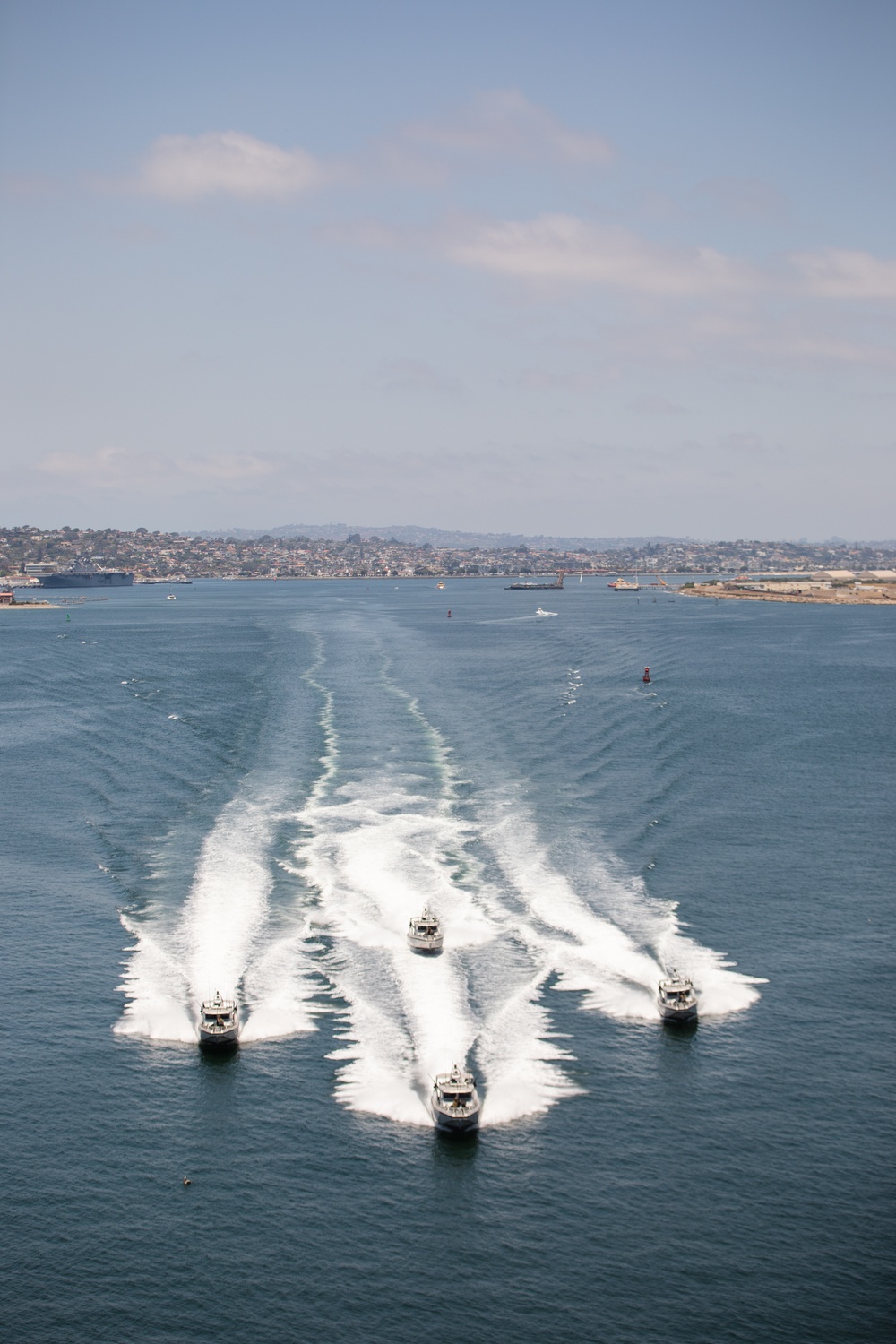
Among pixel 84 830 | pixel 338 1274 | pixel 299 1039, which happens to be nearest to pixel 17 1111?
pixel 299 1039

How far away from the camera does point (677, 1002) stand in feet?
131

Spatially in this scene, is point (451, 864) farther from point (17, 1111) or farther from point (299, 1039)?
point (17, 1111)

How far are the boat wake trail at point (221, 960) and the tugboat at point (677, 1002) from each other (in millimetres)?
12082

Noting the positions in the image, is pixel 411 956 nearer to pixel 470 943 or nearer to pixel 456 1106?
pixel 470 943

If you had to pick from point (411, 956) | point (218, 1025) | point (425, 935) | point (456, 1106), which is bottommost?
point (456, 1106)

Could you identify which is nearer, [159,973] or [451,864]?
[159,973]

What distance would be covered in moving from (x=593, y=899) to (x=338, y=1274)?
24192 mm

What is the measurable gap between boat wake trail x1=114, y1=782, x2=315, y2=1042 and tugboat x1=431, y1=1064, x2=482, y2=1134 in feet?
23.8

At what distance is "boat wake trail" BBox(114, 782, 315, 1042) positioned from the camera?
40469 mm

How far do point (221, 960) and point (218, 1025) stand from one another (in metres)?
6.37

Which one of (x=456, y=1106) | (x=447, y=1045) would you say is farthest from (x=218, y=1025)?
(x=456, y=1106)

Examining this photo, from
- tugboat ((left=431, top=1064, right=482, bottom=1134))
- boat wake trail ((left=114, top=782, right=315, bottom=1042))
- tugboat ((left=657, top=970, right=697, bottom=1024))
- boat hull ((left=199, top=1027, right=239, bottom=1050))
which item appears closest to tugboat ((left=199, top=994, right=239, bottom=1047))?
boat hull ((left=199, top=1027, right=239, bottom=1050))

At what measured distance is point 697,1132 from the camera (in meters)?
34.1

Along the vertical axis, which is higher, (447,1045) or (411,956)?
(411,956)
